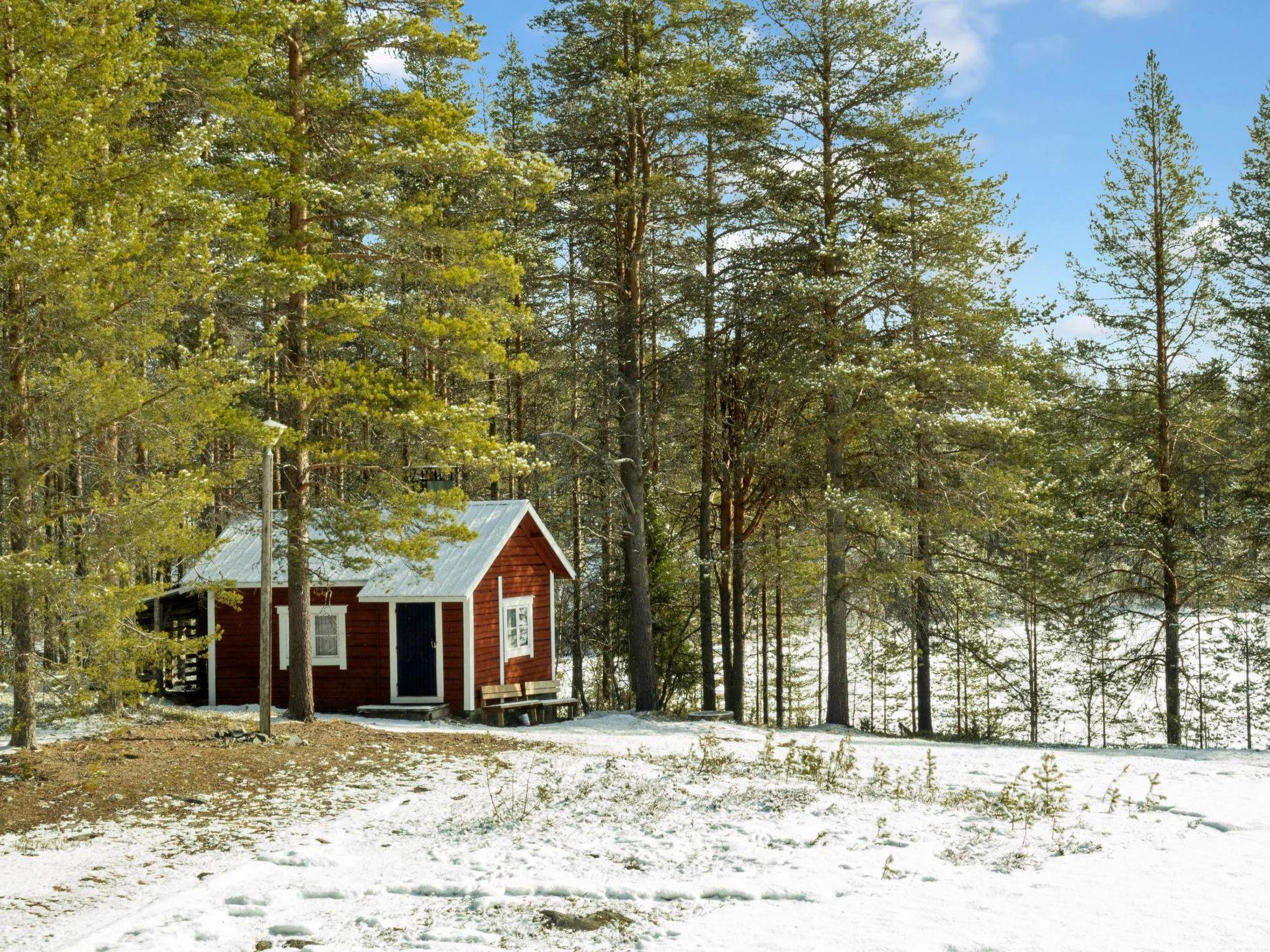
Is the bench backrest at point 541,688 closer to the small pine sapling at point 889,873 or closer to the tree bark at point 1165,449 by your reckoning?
the tree bark at point 1165,449

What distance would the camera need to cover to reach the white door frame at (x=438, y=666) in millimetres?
20516

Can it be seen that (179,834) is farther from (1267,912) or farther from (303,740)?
(1267,912)

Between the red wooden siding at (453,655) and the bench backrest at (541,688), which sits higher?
the red wooden siding at (453,655)

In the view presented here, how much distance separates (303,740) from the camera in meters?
14.3

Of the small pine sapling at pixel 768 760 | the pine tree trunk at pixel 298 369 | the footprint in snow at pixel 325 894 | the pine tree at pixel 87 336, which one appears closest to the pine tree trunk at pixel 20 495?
the pine tree at pixel 87 336

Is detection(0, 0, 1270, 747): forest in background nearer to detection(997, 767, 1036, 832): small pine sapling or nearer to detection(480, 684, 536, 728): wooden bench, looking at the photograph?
detection(480, 684, 536, 728): wooden bench

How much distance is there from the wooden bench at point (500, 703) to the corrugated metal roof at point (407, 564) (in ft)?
7.16

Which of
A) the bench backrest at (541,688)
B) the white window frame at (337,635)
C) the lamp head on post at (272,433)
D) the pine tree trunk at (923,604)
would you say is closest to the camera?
the lamp head on post at (272,433)

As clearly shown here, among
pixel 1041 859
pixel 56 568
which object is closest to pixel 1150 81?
pixel 1041 859

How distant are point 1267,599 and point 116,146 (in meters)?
21.9

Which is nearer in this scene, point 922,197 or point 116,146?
point 116,146

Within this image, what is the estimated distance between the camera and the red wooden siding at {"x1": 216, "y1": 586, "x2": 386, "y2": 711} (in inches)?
822

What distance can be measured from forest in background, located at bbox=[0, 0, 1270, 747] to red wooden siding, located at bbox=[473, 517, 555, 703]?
1671 mm

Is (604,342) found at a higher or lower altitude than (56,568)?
higher
